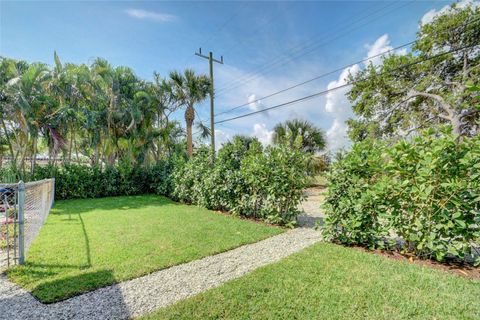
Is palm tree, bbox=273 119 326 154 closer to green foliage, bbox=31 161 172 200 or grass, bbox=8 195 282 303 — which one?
green foliage, bbox=31 161 172 200

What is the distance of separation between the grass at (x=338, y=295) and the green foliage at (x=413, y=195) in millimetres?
514

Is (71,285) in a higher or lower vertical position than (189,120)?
lower

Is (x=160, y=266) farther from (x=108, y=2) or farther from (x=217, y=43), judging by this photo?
(x=217, y=43)

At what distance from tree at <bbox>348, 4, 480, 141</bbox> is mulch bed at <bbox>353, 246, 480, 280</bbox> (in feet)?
25.8

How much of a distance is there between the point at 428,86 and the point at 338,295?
12.8 m

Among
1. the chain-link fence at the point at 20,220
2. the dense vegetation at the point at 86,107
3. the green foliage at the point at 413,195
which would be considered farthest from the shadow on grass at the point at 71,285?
the dense vegetation at the point at 86,107

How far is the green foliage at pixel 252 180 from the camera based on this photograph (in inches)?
227

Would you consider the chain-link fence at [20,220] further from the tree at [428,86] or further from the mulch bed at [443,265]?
the tree at [428,86]

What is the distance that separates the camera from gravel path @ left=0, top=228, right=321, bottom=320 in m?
2.30

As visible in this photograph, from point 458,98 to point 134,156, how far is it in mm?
16579

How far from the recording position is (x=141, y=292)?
2684 mm

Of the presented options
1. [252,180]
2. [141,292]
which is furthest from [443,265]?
[141,292]

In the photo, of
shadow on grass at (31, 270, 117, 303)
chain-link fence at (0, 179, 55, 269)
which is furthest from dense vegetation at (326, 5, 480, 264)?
chain-link fence at (0, 179, 55, 269)

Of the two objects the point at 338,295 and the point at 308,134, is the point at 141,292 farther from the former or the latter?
the point at 308,134
